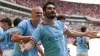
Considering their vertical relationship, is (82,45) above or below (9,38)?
below

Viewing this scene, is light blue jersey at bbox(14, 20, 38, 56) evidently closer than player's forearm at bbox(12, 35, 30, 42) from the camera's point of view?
No

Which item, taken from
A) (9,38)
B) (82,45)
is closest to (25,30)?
(9,38)

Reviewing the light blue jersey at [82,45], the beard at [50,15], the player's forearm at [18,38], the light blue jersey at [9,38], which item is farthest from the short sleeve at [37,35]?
the light blue jersey at [82,45]

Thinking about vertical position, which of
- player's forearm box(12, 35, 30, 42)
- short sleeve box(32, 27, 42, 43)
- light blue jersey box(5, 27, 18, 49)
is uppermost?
short sleeve box(32, 27, 42, 43)

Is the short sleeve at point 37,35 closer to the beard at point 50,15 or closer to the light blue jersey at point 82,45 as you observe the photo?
the beard at point 50,15

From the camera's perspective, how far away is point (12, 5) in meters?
33.8

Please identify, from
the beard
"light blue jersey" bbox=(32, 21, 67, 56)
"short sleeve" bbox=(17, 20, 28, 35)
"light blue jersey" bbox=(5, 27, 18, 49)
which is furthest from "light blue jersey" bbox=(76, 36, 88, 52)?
the beard

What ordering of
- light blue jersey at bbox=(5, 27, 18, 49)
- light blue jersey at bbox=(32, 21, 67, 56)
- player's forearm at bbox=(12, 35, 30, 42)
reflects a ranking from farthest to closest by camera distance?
light blue jersey at bbox=(5, 27, 18, 49), player's forearm at bbox=(12, 35, 30, 42), light blue jersey at bbox=(32, 21, 67, 56)

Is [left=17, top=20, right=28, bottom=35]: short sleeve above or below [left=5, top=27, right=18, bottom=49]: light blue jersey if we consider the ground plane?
above

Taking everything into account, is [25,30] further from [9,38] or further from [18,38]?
[9,38]

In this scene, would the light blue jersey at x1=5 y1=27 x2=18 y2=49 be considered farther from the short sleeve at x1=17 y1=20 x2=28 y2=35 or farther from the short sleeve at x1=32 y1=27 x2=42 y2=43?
the short sleeve at x1=32 y1=27 x2=42 y2=43

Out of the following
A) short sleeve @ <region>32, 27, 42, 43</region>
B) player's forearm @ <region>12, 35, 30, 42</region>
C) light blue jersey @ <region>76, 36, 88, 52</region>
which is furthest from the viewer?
light blue jersey @ <region>76, 36, 88, 52</region>

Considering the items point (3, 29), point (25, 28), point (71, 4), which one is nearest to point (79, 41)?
point (3, 29)

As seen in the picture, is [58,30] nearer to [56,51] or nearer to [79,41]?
[56,51]
